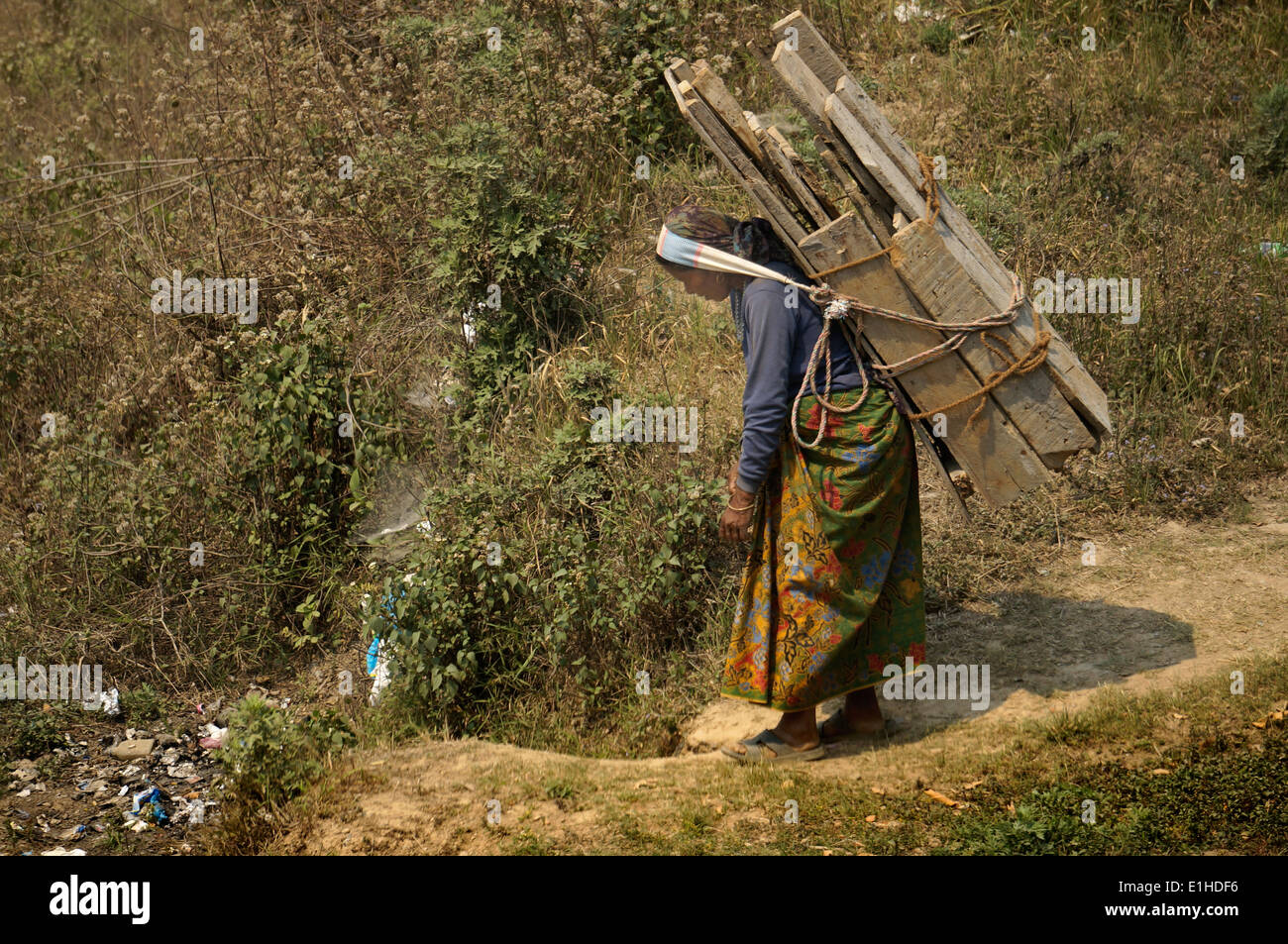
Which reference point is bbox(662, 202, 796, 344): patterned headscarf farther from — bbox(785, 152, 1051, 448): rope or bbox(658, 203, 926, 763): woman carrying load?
bbox(785, 152, 1051, 448): rope

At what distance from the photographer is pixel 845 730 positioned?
4172 mm

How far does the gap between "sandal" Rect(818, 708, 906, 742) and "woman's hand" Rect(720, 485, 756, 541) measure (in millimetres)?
840

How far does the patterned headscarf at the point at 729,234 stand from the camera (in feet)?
12.2

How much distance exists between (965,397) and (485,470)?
2.48 meters

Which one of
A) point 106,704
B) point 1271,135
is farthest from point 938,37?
point 106,704

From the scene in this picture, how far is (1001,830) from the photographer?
11.4ft

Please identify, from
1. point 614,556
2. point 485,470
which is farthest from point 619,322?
point 614,556

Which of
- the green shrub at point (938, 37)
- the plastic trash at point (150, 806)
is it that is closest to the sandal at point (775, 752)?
the plastic trash at point (150, 806)

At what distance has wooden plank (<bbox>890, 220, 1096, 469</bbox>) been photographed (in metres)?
3.66

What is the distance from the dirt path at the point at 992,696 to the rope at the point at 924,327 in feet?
3.89

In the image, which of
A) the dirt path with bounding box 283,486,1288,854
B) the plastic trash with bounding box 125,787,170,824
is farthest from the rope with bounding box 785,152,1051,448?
the plastic trash with bounding box 125,787,170,824

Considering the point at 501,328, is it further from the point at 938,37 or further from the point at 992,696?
the point at 938,37

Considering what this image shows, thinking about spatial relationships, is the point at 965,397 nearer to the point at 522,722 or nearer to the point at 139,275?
the point at 522,722
